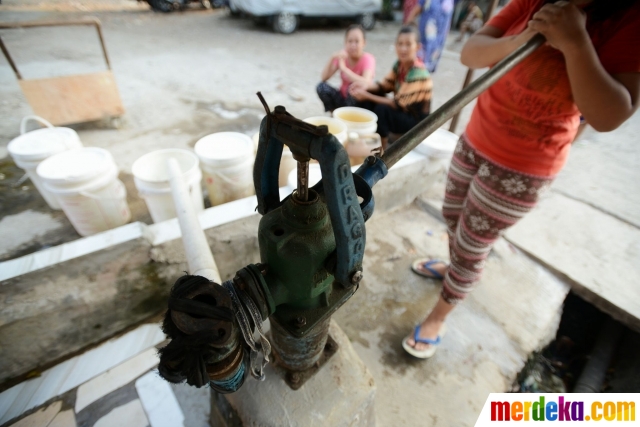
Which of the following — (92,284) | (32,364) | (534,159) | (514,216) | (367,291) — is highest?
(534,159)

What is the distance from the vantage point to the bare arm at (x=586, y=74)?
3.40 ft

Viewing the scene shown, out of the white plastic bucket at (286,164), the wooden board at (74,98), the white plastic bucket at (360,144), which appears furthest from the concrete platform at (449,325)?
the wooden board at (74,98)

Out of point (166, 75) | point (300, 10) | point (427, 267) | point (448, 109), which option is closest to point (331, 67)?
point (427, 267)

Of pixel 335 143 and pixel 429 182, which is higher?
pixel 335 143

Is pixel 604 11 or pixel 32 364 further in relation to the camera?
pixel 32 364

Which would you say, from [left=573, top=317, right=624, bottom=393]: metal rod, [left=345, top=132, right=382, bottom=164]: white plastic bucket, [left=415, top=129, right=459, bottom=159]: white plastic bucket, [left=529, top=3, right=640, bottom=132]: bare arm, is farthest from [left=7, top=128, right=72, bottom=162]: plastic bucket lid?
[left=573, top=317, right=624, bottom=393]: metal rod

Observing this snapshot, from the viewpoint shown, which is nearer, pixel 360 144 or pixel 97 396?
pixel 97 396

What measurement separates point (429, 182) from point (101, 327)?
268cm

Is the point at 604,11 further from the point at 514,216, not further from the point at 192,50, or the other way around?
the point at 192,50

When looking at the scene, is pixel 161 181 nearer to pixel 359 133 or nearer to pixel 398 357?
pixel 359 133

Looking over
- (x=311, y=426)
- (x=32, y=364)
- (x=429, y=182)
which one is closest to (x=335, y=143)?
(x=311, y=426)

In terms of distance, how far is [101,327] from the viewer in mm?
1759

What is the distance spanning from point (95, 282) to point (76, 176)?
648mm

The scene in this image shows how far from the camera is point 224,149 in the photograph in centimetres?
226
